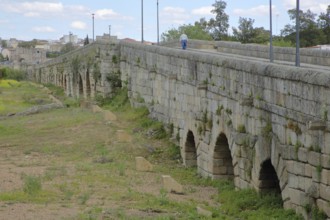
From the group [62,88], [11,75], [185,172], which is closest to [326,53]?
[185,172]

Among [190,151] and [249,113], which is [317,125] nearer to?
[249,113]

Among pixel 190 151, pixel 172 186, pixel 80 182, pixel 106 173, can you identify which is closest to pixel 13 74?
pixel 190 151

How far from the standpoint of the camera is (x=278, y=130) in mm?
13555

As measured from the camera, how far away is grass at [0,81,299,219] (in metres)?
13.7

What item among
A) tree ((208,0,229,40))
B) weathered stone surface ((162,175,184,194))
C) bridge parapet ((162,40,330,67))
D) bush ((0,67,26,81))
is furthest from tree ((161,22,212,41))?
weathered stone surface ((162,175,184,194))

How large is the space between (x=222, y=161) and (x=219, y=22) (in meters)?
49.7

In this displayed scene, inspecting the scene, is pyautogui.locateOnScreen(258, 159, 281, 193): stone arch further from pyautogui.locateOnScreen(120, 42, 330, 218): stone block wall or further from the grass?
the grass

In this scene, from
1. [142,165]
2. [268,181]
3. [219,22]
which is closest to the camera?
[268,181]

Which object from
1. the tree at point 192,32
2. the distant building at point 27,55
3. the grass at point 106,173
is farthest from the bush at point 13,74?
the grass at point 106,173

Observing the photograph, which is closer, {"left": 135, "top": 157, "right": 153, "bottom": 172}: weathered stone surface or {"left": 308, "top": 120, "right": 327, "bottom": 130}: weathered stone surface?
{"left": 308, "top": 120, "right": 327, "bottom": 130}: weathered stone surface

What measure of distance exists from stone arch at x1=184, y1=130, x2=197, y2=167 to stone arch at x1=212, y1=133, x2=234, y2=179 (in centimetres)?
261

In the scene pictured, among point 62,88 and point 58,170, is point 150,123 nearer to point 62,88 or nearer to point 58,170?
point 58,170

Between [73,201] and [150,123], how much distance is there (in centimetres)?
1141

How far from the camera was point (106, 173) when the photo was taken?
18.1 m
